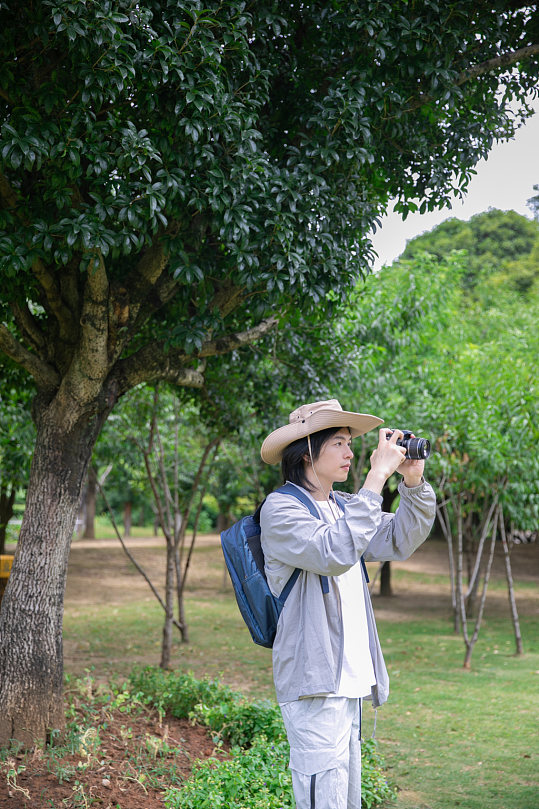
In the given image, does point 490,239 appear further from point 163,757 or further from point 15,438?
point 163,757

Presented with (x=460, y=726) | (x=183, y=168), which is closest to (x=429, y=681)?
(x=460, y=726)

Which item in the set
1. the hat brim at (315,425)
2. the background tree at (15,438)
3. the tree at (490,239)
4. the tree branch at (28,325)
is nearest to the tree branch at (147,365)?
the tree branch at (28,325)

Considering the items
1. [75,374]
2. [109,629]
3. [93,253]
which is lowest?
[109,629]

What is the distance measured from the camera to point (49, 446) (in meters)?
5.36

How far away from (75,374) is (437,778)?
397 centimetres

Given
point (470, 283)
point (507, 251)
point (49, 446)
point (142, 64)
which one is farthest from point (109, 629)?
point (507, 251)

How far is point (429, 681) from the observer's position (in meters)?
8.86

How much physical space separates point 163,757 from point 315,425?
10.6 ft

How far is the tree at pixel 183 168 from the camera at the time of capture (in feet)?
13.5

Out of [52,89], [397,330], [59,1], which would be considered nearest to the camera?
[59,1]

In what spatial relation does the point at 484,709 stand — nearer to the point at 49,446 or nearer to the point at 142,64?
the point at 49,446

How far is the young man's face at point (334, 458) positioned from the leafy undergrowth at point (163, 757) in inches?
86.6

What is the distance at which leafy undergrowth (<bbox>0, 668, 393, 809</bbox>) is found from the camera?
424 centimetres

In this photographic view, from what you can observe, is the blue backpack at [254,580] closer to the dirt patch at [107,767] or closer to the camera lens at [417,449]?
the camera lens at [417,449]
